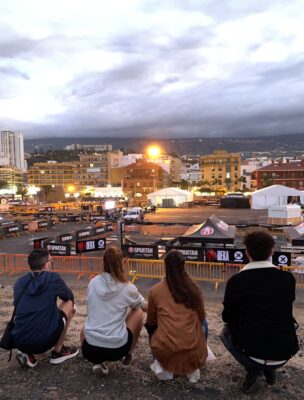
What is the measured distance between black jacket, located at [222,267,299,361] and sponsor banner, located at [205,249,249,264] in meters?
9.75

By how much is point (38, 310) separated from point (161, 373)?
1.69 m

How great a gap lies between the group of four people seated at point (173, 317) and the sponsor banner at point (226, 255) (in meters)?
9.33

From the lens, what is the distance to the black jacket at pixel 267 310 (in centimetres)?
393

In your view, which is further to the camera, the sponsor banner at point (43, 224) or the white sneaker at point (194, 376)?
the sponsor banner at point (43, 224)

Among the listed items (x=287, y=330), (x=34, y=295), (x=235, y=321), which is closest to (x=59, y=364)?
(x=34, y=295)

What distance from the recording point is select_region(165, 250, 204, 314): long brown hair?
414 centimetres

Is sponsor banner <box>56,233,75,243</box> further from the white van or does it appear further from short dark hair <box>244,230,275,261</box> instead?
short dark hair <box>244,230,275,261</box>

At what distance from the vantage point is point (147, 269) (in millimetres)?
14664

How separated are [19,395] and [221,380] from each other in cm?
243

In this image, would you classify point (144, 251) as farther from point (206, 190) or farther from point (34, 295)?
point (206, 190)

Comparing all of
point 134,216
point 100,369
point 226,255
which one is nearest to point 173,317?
point 100,369

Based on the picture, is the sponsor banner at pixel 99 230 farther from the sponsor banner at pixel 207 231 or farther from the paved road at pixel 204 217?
the paved road at pixel 204 217

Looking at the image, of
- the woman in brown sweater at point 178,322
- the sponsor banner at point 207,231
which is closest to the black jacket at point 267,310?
the woman in brown sweater at point 178,322

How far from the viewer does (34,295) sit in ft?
15.0
